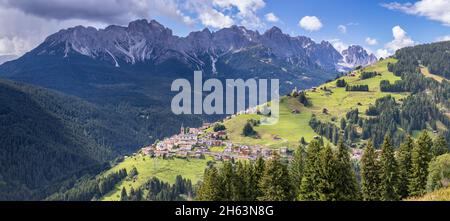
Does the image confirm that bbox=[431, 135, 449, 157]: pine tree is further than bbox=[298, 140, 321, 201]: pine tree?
Yes

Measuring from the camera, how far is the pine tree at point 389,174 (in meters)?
66.2

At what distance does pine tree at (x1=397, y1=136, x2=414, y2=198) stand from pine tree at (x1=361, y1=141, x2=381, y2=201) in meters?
3.63

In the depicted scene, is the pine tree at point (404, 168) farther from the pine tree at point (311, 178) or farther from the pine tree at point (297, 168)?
the pine tree at point (311, 178)

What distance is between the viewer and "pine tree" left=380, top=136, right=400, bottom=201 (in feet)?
217

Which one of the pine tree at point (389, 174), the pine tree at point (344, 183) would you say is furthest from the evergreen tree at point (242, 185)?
the pine tree at point (389, 174)

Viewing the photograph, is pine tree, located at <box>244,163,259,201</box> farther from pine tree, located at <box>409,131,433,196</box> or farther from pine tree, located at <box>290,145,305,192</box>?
pine tree, located at <box>409,131,433,196</box>

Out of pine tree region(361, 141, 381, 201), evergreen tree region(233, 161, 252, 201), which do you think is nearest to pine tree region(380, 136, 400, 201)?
pine tree region(361, 141, 381, 201)

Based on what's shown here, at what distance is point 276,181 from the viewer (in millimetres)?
60031

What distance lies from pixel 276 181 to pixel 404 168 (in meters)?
22.4

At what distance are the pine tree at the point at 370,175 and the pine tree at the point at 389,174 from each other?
90cm

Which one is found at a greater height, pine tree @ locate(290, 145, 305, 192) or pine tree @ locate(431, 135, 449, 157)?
pine tree @ locate(431, 135, 449, 157)
